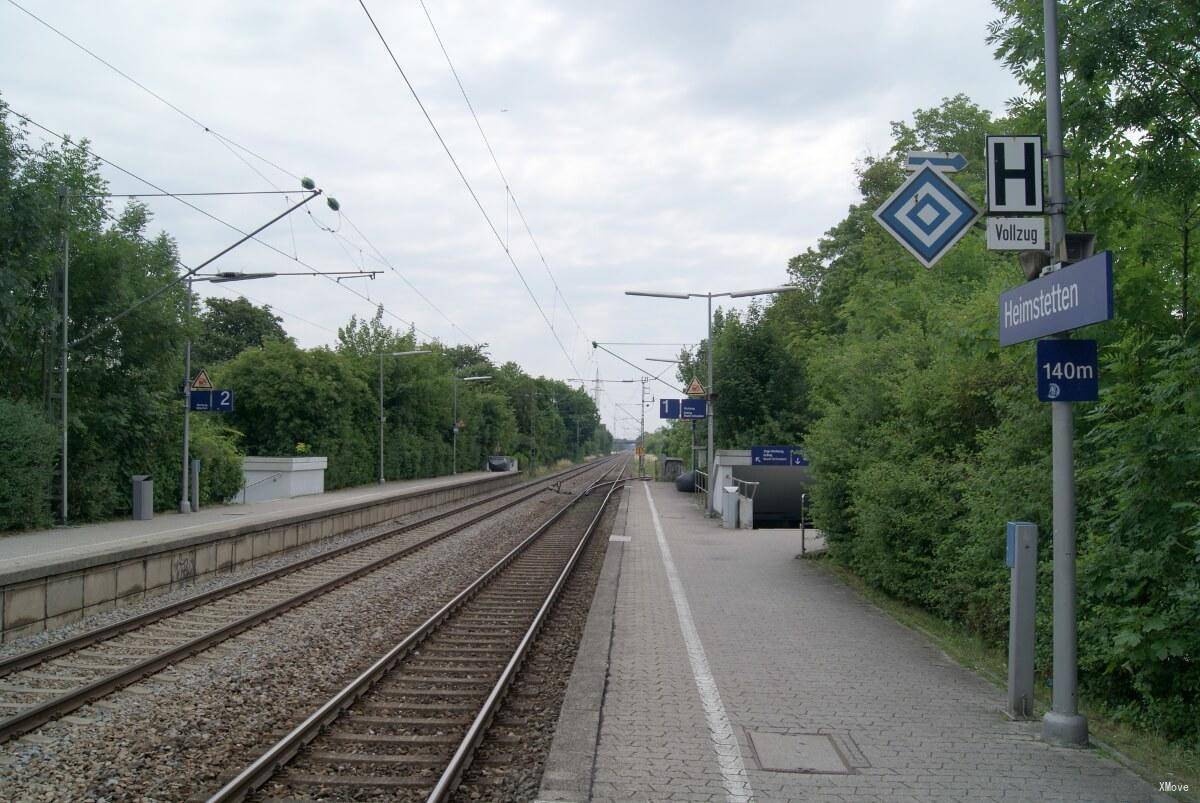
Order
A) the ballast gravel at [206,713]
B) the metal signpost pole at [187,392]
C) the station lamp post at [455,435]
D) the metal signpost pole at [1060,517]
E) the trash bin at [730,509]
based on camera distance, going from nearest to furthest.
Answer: the ballast gravel at [206,713] → the metal signpost pole at [1060,517] → the metal signpost pole at [187,392] → the trash bin at [730,509] → the station lamp post at [455,435]

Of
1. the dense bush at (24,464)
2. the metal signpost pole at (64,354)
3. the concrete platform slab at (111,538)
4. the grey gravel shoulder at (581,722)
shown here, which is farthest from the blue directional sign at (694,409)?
the grey gravel shoulder at (581,722)

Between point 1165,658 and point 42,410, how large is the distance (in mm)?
22216

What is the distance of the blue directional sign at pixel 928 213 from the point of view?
7.70m

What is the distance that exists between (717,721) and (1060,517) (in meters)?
2.78

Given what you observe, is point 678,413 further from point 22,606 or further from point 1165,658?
point 1165,658

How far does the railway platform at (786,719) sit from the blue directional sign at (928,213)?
355 cm

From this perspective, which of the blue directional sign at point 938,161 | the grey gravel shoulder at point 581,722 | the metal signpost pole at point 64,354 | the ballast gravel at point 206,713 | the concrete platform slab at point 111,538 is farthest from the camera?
the metal signpost pole at point 64,354

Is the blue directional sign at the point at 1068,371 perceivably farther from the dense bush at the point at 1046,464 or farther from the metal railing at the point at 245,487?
the metal railing at the point at 245,487

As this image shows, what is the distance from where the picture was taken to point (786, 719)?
23.4ft

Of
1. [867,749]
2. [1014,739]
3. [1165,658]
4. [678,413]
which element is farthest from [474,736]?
[678,413]

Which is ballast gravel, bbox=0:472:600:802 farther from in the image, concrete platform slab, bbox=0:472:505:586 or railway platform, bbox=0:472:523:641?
concrete platform slab, bbox=0:472:505:586

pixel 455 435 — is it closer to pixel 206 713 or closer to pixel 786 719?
pixel 206 713

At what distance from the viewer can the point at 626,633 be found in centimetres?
→ 1070

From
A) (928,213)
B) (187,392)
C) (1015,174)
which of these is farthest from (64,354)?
(1015,174)
